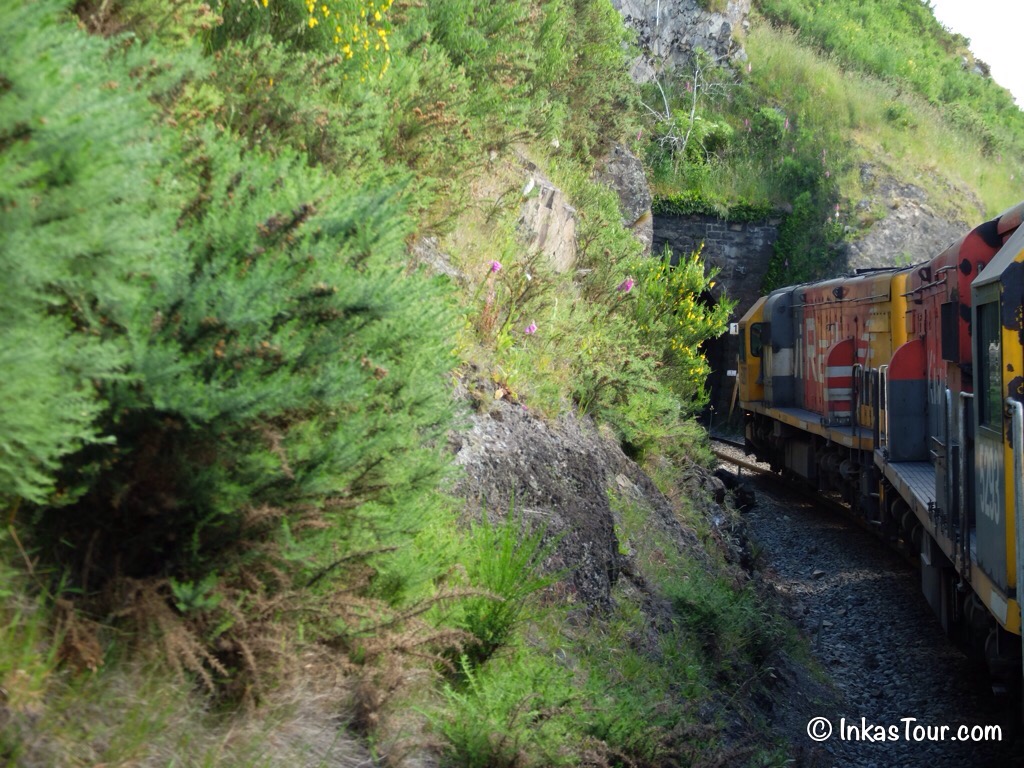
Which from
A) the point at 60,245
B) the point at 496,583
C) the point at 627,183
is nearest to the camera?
→ the point at 60,245

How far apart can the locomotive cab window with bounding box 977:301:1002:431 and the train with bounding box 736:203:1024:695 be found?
0.01 meters

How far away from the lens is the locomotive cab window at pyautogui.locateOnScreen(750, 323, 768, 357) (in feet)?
64.8

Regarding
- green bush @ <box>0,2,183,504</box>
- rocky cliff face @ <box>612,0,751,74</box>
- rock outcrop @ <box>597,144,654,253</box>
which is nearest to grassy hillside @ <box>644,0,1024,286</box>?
rocky cliff face @ <box>612,0,751,74</box>

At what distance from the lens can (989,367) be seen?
5.96m

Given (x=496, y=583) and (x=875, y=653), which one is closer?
(x=496, y=583)

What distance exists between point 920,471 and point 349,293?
8.10m

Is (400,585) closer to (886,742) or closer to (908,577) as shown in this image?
(886,742)

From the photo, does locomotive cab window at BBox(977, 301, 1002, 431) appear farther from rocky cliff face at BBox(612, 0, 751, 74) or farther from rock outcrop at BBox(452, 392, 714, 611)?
rocky cliff face at BBox(612, 0, 751, 74)

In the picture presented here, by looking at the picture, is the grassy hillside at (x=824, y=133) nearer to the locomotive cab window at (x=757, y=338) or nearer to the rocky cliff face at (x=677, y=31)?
the rocky cliff face at (x=677, y=31)

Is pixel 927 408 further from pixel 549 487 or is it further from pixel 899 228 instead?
pixel 899 228

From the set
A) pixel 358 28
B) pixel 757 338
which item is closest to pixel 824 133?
pixel 757 338

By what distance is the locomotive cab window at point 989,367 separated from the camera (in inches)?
225

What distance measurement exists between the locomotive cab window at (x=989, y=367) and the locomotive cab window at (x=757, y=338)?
13.6m

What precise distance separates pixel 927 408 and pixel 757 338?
987cm
